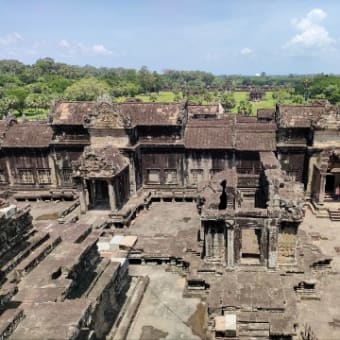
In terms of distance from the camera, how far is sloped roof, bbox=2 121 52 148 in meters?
37.5

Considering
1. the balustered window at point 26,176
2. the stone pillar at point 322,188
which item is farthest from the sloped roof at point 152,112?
the stone pillar at point 322,188

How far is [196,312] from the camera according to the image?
1931 centimetres

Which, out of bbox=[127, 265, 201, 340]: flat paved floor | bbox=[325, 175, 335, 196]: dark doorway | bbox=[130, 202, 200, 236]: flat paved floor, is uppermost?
bbox=[325, 175, 335, 196]: dark doorway

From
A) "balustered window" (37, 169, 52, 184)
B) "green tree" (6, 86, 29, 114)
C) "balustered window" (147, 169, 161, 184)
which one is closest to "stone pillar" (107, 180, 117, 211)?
"balustered window" (147, 169, 161, 184)

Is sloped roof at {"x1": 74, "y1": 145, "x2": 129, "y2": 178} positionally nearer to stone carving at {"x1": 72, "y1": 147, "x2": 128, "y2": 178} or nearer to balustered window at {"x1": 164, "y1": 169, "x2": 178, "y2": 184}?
stone carving at {"x1": 72, "y1": 147, "x2": 128, "y2": 178}

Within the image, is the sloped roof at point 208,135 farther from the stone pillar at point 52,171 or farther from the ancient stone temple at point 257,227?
the stone pillar at point 52,171

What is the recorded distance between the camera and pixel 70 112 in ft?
123

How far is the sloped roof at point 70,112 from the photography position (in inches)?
1438

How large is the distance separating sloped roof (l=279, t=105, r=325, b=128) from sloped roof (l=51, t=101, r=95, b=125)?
62.6 ft

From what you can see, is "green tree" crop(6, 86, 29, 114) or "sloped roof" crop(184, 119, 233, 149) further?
"green tree" crop(6, 86, 29, 114)

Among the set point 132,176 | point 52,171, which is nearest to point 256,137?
point 132,176

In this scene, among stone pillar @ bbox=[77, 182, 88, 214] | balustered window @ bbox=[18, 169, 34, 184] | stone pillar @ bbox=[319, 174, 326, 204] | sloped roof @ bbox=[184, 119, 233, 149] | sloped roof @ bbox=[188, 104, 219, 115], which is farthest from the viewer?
sloped roof @ bbox=[188, 104, 219, 115]

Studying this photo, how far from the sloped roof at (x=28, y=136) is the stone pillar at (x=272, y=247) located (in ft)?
85.2

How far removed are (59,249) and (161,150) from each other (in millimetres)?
18498
